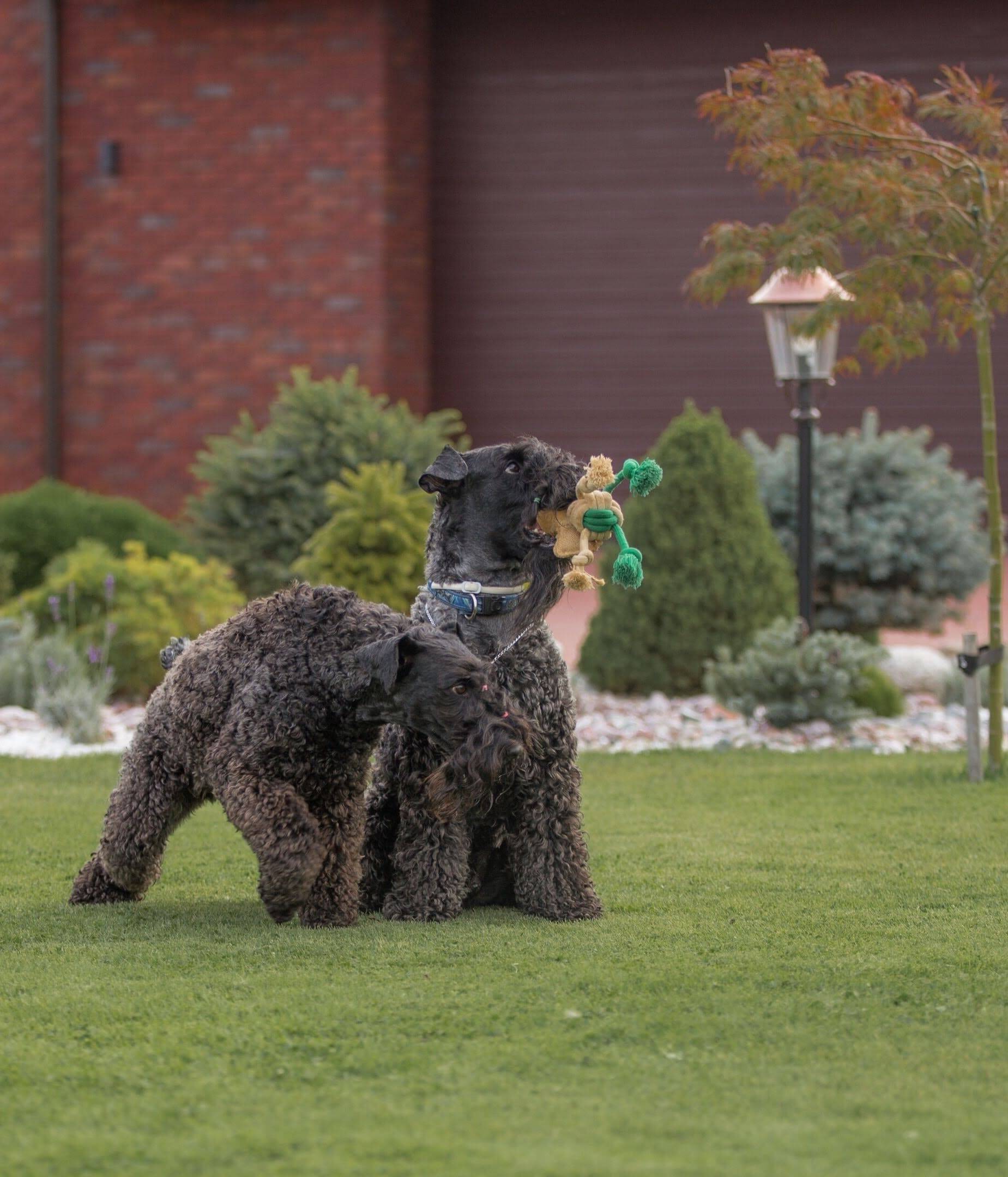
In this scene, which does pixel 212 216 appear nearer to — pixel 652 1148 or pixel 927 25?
pixel 927 25

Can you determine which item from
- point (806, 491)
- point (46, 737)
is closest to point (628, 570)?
point (46, 737)

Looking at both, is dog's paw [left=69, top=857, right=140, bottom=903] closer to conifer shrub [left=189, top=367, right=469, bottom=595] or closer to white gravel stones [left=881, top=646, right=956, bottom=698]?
conifer shrub [left=189, top=367, right=469, bottom=595]

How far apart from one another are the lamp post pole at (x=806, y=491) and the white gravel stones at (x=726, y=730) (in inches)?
31.9

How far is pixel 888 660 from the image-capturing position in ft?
39.1

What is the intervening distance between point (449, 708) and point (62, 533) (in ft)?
28.4

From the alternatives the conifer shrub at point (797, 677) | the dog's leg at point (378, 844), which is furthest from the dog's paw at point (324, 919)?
the conifer shrub at point (797, 677)

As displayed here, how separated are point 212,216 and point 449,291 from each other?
237 centimetres

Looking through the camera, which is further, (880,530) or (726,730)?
(880,530)

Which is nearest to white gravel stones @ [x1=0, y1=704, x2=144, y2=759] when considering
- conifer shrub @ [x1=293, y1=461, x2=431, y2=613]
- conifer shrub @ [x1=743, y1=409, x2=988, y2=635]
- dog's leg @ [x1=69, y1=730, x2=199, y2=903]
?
conifer shrub @ [x1=293, y1=461, x2=431, y2=613]

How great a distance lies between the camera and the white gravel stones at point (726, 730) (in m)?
9.76

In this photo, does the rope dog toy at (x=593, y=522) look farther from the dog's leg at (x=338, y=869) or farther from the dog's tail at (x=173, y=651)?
the dog's tail at (x=173, y=651)

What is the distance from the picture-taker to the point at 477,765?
470 cm

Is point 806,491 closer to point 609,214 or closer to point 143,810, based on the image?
point 143,810

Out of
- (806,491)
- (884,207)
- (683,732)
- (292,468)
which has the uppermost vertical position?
(884,207)
